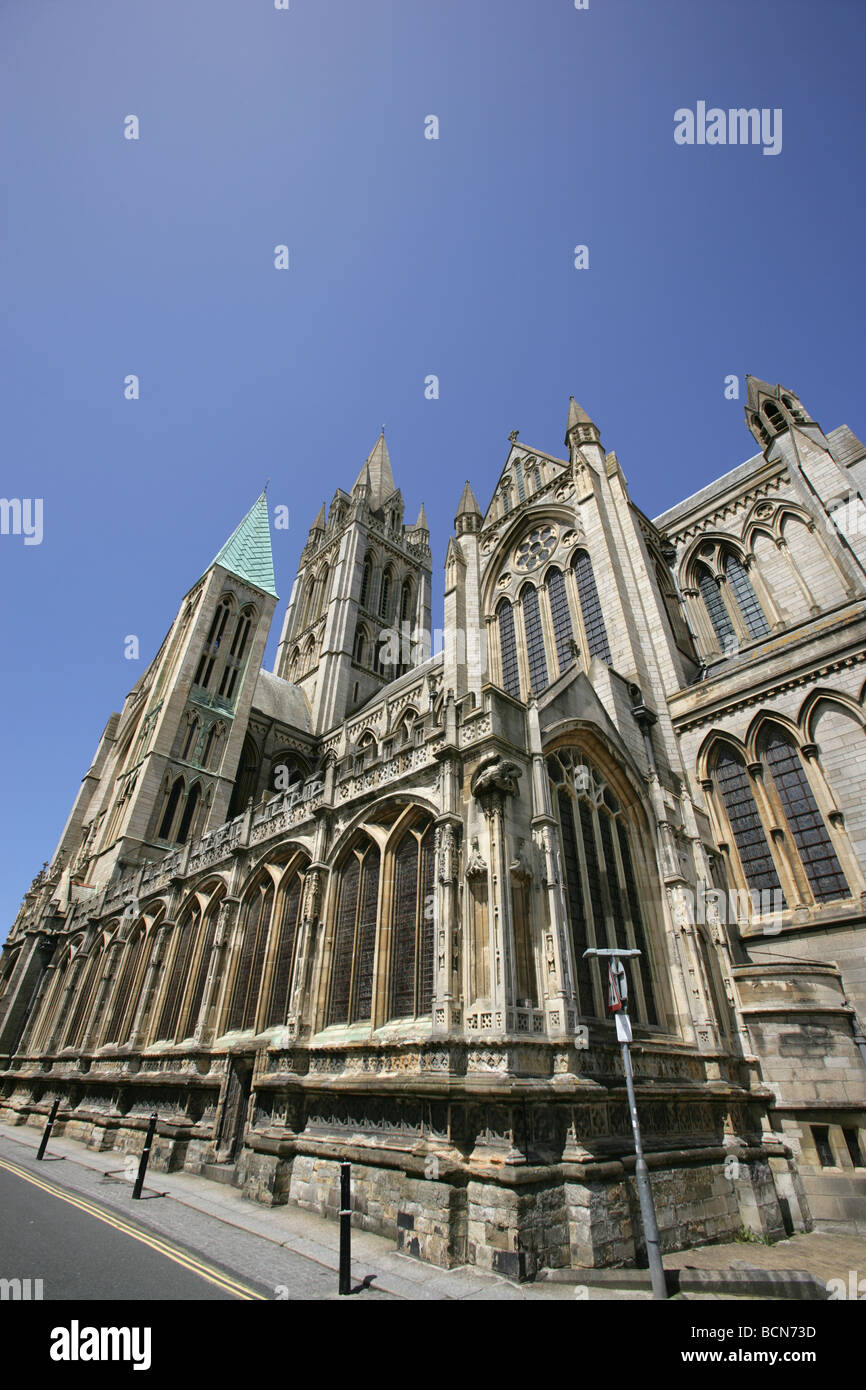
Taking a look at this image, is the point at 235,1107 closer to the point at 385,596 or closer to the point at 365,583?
the point at 365,583

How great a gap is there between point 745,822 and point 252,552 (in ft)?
127

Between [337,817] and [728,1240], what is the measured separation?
10.9 m

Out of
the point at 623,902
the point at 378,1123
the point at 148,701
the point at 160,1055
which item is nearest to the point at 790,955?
the point at 623,902

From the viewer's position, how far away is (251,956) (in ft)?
57.0

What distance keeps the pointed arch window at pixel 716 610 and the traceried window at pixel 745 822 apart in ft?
23.5

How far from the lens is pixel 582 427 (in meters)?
27.2

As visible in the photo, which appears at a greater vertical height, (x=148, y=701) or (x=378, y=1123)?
(x=148, y=701)

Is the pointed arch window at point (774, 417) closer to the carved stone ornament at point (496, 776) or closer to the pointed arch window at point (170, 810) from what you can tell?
the carved stone ornament at point (496, 776)

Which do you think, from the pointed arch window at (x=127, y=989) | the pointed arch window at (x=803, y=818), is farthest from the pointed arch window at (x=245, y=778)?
the pointed arch window at (x=803, y=818)

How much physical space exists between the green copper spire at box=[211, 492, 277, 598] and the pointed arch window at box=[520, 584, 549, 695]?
75.1 ft
